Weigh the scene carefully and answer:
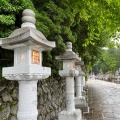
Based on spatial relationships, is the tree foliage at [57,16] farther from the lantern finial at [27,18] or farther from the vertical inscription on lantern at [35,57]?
the vertical inscription on lantern at [35,57]

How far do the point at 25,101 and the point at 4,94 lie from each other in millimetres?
1265

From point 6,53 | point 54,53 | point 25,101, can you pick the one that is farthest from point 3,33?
point 54,53

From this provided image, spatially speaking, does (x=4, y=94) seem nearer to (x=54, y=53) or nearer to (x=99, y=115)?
(x=54, y=53)

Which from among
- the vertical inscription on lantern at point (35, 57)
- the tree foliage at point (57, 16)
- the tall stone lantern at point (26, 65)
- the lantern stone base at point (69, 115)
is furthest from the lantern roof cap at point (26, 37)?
the lantern stone base at point (69, 115)

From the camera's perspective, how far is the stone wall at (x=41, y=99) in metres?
4.29

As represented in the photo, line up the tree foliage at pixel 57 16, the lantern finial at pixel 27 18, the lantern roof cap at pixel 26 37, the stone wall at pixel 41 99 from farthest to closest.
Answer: the stone wall at pixel 41 99 < the tree foliage at pixel 57 16 < the lantern finial at pixel 27 18 < the lantern roof cap at pixel 26 37

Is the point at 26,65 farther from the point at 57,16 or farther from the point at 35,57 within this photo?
the point at 57,16

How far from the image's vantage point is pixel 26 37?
300cm

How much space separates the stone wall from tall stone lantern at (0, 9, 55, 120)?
3.66 ft

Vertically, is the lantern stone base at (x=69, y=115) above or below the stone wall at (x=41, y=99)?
below

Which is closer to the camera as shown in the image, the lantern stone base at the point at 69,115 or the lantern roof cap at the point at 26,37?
the lantern roof cap at the point at 26,37

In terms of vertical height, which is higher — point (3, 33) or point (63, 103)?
point (3, 33)

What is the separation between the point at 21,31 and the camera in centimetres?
316

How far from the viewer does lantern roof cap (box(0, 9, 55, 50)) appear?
3.02 m
